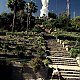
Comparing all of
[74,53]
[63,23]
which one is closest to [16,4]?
[63,23]

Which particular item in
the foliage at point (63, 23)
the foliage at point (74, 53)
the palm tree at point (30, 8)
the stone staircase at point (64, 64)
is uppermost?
the palm tree at point (30, 8)

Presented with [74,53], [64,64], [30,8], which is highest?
[30,8]

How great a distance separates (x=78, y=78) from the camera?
1073 inches

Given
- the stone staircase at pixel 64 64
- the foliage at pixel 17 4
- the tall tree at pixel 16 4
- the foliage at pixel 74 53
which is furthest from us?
the foliage at pixel 17 4

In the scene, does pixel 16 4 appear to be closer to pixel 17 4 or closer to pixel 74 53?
pixel 17 4

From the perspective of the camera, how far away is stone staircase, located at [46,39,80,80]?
2789 centimetres

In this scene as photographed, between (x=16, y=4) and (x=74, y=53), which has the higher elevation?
(x=16, y=4)

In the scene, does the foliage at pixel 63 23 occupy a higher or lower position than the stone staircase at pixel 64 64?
higher

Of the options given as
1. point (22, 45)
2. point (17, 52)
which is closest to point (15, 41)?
point (22, 45)

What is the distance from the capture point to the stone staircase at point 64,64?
27.9 m

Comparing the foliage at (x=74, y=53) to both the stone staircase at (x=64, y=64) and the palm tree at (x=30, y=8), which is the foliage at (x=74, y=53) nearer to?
the stone staircase at (x=64, y=64)

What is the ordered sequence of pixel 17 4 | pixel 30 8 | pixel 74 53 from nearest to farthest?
pixel 74 53, pixel 17 4, pixel 30 8

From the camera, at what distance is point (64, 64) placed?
30719mm

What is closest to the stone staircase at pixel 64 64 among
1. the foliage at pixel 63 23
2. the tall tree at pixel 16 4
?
the tall tree at pixel 16 4
